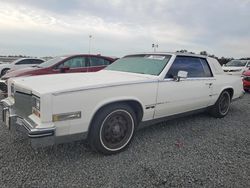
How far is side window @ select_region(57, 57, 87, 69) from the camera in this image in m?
6.96

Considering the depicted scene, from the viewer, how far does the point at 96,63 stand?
25.1ft

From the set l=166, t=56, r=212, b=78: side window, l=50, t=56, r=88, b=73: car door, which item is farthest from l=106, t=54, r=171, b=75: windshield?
l=50, t=56, r=88, b=73: car door

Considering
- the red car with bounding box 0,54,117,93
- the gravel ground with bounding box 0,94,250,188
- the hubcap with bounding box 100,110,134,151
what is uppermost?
the red car with bounding box 0,54,117,93

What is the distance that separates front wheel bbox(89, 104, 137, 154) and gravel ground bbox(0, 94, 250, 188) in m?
0.14

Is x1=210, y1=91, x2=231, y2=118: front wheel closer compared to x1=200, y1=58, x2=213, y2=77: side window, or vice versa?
x1=200, y1=58, x2=213, y2=77: side window

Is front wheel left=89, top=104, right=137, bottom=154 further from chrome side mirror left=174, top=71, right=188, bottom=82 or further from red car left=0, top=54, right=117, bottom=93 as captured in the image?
red car left=0, top=54, right=117, bottom=93

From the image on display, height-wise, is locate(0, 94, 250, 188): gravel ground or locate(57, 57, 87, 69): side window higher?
locate(57, 57, 87, 69): side window

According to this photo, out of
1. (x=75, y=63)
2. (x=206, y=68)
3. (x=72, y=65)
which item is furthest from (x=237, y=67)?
(x=72, y=65)

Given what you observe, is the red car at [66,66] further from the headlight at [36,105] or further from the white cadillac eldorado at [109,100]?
the headlight at [36,105]

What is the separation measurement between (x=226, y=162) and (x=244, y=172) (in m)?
0.28

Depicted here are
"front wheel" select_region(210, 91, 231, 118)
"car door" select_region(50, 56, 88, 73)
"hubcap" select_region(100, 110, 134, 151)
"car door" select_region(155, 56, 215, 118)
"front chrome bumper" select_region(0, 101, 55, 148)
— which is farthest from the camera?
"car door" select_region(50, 56, 88, 73)

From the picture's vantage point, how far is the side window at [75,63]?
6.96 meters

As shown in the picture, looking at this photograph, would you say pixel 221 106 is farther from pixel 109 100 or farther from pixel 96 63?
pixel 96 63

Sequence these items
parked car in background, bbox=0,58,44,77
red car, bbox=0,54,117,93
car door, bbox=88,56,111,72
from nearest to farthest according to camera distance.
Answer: red car, bbox=0,54,117,93 → car door, bbox=88,56,111,72 → parked car in background, bbox=0,58,44,77
